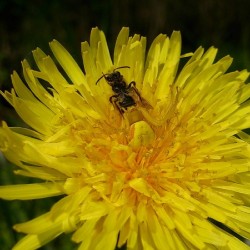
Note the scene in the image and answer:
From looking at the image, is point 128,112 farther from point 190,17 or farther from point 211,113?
point 190,17

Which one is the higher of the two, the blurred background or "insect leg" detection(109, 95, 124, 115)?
the blurred background

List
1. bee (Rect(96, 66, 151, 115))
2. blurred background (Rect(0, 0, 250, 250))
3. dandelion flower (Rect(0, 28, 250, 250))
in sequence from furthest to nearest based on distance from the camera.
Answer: blurred background (Rect(0, 0, 250, 250)) → bee (Rect(96, 66, 151, 115)) → dandelion flower (Rect(0, 28, 250, 250))

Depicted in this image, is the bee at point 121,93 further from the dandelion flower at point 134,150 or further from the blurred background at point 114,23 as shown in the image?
the blurred background at point 114,23

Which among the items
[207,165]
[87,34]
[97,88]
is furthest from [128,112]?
[87,34]

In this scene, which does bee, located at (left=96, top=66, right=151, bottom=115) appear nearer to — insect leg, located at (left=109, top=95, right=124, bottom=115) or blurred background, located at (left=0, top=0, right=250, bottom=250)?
insect leg, located at (left=109, top=95, right=124, bottom=115)

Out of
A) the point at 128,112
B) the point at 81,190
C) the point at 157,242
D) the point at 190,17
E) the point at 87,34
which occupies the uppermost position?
the point at 190,17

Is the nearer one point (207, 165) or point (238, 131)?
point (207, 165)

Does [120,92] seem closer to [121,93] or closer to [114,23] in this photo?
[121,93]

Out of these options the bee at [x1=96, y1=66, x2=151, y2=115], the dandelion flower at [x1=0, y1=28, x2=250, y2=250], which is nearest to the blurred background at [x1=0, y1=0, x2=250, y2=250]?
the dandelion flower at [x1=0, y1=28, x2=250, y2=250]

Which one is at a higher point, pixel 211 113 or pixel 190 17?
pixel 190 17
